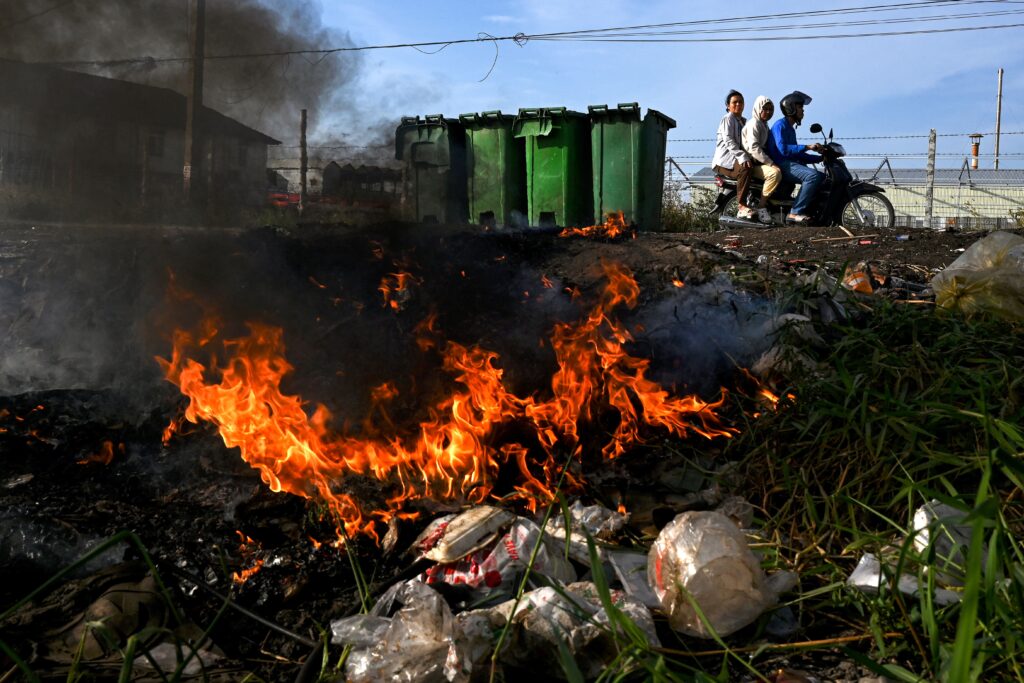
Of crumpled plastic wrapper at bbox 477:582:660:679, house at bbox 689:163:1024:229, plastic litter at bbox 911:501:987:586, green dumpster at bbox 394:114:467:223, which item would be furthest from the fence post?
crumpled plastic wrapper at bbox 477:582:660:679

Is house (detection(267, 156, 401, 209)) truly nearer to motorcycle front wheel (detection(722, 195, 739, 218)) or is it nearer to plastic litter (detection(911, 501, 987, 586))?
motorcycle front wheel (detection(722, 195, 739, 218))

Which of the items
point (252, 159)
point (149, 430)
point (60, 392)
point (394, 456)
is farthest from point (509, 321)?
point (252, 159)

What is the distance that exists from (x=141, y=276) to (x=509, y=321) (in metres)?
2.66

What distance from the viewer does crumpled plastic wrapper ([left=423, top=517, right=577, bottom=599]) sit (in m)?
2.29

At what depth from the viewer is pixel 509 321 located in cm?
396

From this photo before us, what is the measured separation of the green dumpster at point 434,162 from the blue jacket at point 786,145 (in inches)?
170

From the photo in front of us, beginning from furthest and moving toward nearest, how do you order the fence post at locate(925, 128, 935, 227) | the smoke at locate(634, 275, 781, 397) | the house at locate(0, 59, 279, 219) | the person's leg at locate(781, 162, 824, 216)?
1. the fence post at locate(925, 128, 935, 227)
2. the person's leg at locate(781, 162, 824, 216)
3. the house at locate(0, 59, 279, 219)
4. the smoke at locate(634, 275, 781, 397)

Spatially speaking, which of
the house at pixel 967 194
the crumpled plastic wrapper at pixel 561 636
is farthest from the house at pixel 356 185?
the house at pixel 967 194

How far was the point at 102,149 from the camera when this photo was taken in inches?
317

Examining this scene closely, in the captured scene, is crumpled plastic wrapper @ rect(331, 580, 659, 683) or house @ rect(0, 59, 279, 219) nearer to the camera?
crumpled plastic wrapper @ rect(331, 580, 659, 683)

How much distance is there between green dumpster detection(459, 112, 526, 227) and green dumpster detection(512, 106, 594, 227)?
13 cm

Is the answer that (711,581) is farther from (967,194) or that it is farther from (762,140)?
(967,194)

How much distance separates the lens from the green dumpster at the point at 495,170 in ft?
32.4

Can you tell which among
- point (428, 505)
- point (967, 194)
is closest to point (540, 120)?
point (428, 505)
